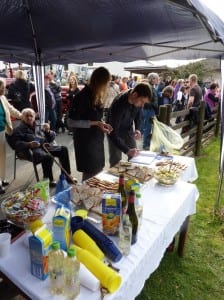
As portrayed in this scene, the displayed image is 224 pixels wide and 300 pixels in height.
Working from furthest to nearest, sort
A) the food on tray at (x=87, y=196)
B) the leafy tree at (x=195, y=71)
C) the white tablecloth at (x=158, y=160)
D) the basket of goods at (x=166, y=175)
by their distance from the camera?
the leafy tree at (x=195, y=71), the white tablecloth at (x=158, y=160), the basket of goods at (x=166, y=175), the food on tray at (x=87, y=196)

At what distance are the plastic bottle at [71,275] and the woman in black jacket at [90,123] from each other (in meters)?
1.58

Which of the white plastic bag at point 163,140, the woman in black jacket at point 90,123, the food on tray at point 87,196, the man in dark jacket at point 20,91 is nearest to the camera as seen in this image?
the food on tray at point 87,196

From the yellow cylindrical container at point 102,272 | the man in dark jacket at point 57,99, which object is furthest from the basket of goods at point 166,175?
the man in dark jacket at point 57,99

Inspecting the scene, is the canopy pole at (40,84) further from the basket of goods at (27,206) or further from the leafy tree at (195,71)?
the leafy tree at (195,71)

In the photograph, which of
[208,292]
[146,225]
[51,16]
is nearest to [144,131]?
[51,16]

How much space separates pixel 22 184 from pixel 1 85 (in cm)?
145

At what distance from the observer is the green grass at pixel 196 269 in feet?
6.88

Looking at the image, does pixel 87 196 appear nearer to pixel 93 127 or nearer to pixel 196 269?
pixel 93 127

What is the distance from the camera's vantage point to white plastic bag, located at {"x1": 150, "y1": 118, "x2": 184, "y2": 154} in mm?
A: 3127

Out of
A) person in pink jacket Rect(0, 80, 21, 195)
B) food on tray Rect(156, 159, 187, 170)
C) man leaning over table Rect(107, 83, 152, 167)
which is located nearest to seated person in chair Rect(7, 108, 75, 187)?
person in pink jacket Rect(0, 80, 21, 195)

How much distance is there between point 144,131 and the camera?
585 cm

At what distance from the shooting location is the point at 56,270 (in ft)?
3.32

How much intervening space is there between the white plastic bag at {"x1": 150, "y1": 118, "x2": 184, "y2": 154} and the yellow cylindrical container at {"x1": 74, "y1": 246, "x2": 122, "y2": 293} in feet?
6.80

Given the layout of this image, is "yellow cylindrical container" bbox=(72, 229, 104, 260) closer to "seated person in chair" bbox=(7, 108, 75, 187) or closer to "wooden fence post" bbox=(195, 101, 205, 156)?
"seated person in chair" bbox=(7, 108, 75, 187)
